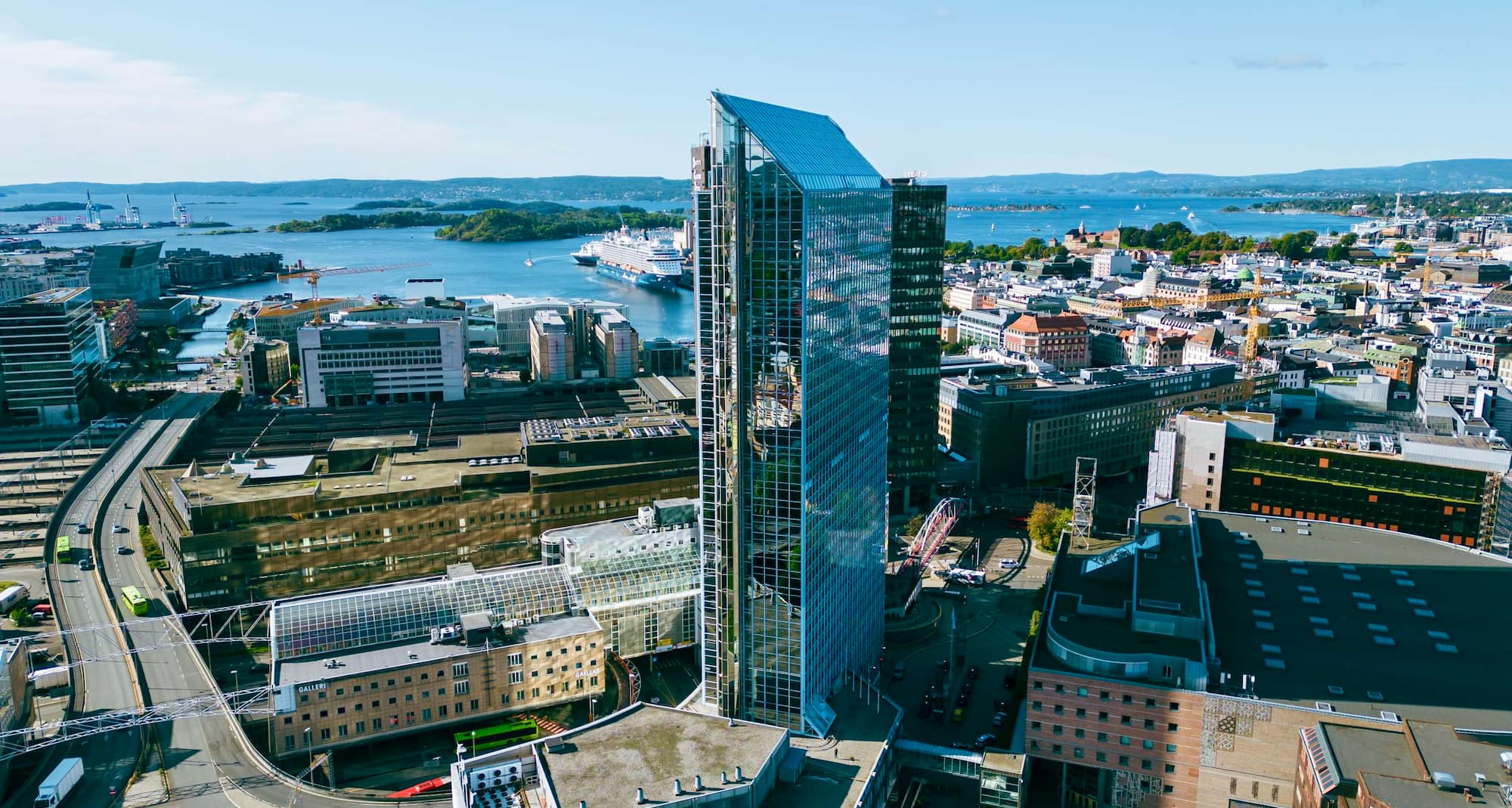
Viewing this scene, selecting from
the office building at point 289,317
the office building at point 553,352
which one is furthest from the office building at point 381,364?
the office building at point 289,317

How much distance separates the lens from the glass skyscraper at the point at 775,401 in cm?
3650

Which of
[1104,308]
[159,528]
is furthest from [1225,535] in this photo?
[1104,308]

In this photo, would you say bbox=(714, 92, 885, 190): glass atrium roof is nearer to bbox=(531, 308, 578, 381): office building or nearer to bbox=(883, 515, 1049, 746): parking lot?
bbox=(883, 515, 1049, 746): parking lot

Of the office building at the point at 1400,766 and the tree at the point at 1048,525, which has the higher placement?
the office building at the point at 1400,766

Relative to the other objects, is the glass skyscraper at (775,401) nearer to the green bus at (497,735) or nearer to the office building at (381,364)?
the green bus at (497,735)

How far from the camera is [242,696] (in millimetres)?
47281

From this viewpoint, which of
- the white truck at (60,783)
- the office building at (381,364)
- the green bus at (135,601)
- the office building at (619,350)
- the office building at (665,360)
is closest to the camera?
the white truck at (60,783)

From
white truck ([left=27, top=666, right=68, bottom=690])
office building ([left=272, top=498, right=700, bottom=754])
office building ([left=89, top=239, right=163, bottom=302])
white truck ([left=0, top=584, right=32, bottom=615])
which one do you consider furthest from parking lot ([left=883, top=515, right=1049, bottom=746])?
office building ([left=89, top=239, right=163, bottom=302])

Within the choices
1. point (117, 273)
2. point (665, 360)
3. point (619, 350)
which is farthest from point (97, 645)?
point (117, 273)

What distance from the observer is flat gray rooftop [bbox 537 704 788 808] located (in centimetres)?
3253

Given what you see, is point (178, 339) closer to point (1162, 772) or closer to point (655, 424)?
point (655, 424)

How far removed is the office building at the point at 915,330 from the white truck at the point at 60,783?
48.6 m

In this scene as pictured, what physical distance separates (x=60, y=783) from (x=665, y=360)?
77.9 m

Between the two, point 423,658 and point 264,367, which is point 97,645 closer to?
point 423,658
